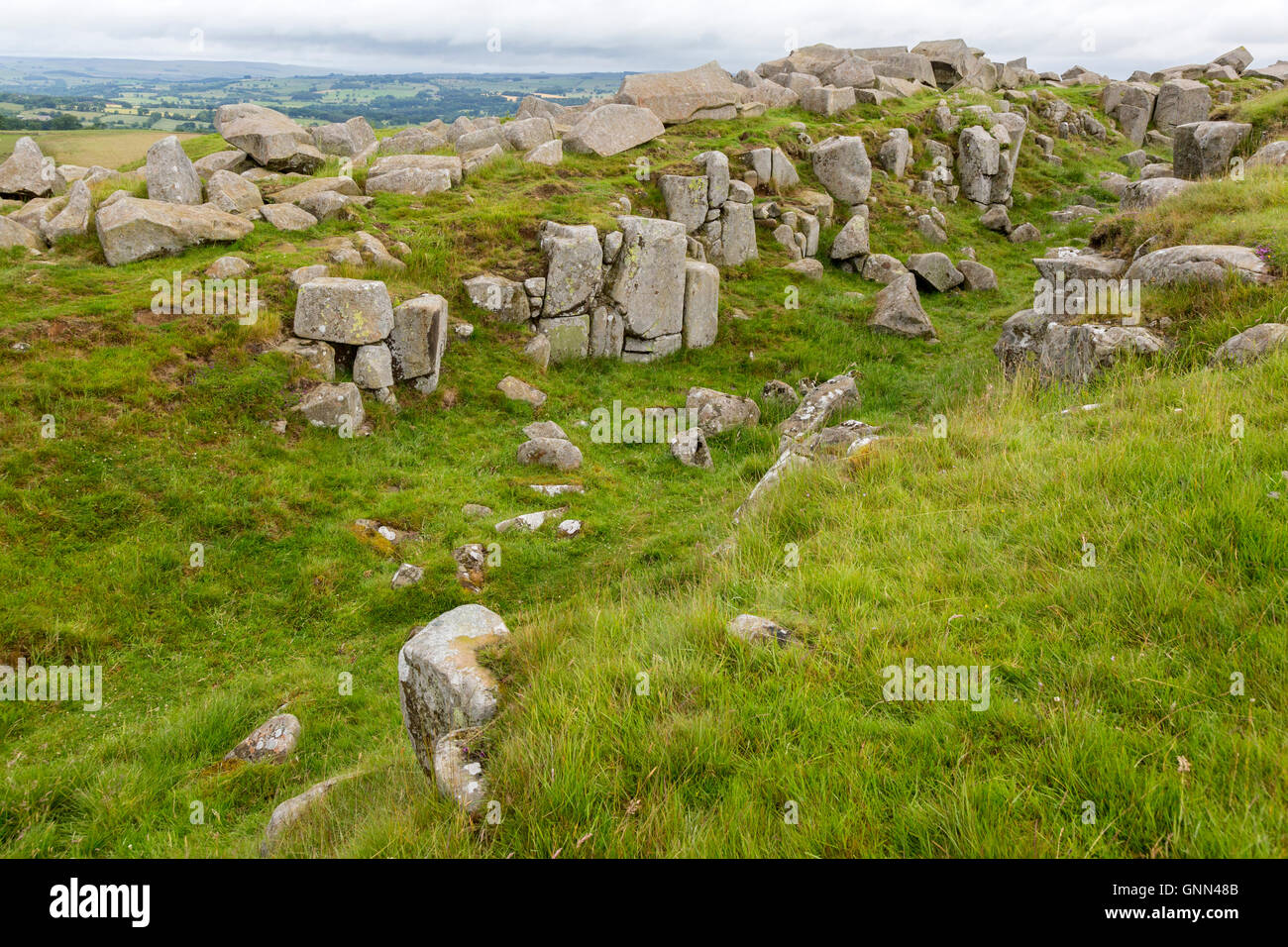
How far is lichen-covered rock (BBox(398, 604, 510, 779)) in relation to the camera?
572cm

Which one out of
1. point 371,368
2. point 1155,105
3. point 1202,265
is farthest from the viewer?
point 1155,105

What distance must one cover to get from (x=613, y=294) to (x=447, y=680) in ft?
45.8

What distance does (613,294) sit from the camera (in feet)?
60.6

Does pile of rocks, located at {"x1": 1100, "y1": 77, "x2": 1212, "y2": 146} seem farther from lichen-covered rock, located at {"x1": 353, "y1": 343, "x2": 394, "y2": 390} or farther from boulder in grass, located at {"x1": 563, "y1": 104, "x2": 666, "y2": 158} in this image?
lichen-covered rock, located at {"x1": 353, "y1": 343, "x2": 394, "y2": 390}

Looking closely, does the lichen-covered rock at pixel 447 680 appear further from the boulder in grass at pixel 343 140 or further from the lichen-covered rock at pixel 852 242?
the boulder in grass at pixel 343 140

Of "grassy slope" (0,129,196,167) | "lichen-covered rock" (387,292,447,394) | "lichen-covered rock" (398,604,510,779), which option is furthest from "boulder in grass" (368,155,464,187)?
"lichen-covered rock" (398,604,510,779)

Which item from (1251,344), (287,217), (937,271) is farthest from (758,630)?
(937,271)

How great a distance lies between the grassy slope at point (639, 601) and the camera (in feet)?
13.2

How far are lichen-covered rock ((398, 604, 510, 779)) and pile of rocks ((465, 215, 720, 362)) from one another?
11.9 meters

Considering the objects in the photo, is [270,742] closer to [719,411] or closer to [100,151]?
[719,411]
